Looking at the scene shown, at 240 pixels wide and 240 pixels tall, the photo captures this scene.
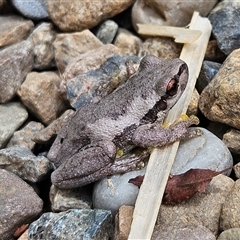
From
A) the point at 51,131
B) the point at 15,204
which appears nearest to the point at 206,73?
the point at 51,131

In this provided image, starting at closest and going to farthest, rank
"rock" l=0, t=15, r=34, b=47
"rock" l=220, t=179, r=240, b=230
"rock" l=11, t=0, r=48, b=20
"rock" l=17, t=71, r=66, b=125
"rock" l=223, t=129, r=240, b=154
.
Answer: "rock" l=220, t=179, r=240, b=230 < "rock" l=223, t=129, r=240, b=154 < "rock" l=17, t=71, r=66, b=125 < "rock" l=0, t=15, r=34, b=47 < "rock" l=11, t=0, r=48, b=20

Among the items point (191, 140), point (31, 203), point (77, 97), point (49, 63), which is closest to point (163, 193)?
point (191, 140)

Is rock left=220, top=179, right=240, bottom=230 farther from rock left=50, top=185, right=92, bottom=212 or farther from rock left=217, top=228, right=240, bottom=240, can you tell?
rock left=50, top=185, right=92, bottom=212

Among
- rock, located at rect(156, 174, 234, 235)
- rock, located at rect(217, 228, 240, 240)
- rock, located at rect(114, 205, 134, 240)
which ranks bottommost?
rock, located at rect(156, 174, 234, 235)

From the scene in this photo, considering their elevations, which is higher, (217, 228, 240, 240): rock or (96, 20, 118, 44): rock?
(96, 20, 118, 44): rock

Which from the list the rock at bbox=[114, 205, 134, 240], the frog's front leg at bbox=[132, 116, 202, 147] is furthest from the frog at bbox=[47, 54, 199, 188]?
the rock at bbox=[114, 205, 134, 240]

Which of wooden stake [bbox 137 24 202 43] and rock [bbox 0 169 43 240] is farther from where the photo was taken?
wooden stake [bbox 137 24 202 43]
